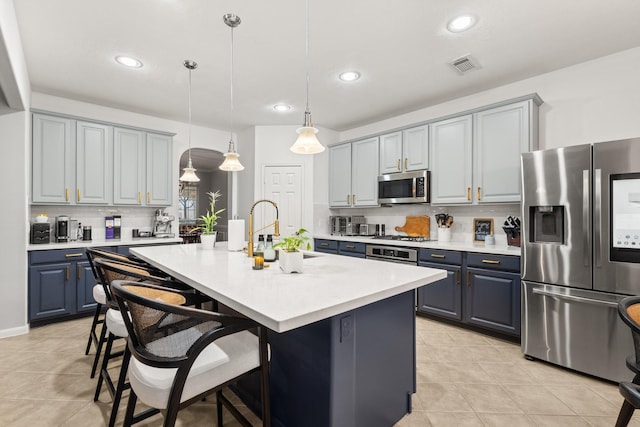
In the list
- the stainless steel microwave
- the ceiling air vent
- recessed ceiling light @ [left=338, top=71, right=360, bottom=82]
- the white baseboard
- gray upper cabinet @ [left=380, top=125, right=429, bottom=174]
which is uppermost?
recessed ceiling light @ [left=338, top=71, right=360, bottom=82]

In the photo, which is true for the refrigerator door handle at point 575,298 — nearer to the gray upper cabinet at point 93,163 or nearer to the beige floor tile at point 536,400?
the beige floor tile at point 536,400

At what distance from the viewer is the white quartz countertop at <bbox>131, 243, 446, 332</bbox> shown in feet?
3.73

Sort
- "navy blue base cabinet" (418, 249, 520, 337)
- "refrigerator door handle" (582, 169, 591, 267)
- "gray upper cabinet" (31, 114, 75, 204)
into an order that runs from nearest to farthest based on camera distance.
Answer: "refrigerator door handle" (582, 169, 591, 267), "navy blue base cabinet" (418, 249, 520, 337), "gray upper cabinet" (31, 114, 75, 204)

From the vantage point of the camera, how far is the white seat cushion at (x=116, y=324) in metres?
1.75

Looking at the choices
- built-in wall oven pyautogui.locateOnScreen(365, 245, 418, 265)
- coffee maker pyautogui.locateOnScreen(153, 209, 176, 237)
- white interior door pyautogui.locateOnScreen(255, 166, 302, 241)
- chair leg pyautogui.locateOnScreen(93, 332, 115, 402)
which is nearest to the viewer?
chair leg pyautogui.locateOnScreen(93, 332, 115, 402)

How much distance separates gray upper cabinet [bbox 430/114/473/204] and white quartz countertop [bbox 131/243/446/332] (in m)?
2.00

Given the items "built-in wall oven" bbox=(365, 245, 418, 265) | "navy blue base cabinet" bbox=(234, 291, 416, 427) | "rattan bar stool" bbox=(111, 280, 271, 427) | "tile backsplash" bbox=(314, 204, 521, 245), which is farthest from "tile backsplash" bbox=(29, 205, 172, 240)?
"rattan bar stool" bbox=(111, 280, 271, 427)

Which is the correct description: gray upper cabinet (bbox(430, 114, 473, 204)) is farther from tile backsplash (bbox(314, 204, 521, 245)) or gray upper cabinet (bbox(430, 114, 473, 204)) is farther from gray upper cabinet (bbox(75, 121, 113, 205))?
gray upper cabinet (bbox(75, 121, 113, 205))

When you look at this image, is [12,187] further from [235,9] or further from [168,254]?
[235,9]

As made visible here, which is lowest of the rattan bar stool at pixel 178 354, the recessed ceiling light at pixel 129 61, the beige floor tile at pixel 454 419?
the beige floor tile at pixel 454 419

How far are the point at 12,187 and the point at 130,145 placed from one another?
1344 mm

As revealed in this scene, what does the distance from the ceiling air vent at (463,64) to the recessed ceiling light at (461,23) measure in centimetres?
47

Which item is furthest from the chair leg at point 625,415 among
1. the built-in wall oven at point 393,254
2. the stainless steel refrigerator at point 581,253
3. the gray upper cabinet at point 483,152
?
the built-in wall oven at point 393,254

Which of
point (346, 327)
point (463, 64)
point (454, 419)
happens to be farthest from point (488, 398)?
point (463, 64)
